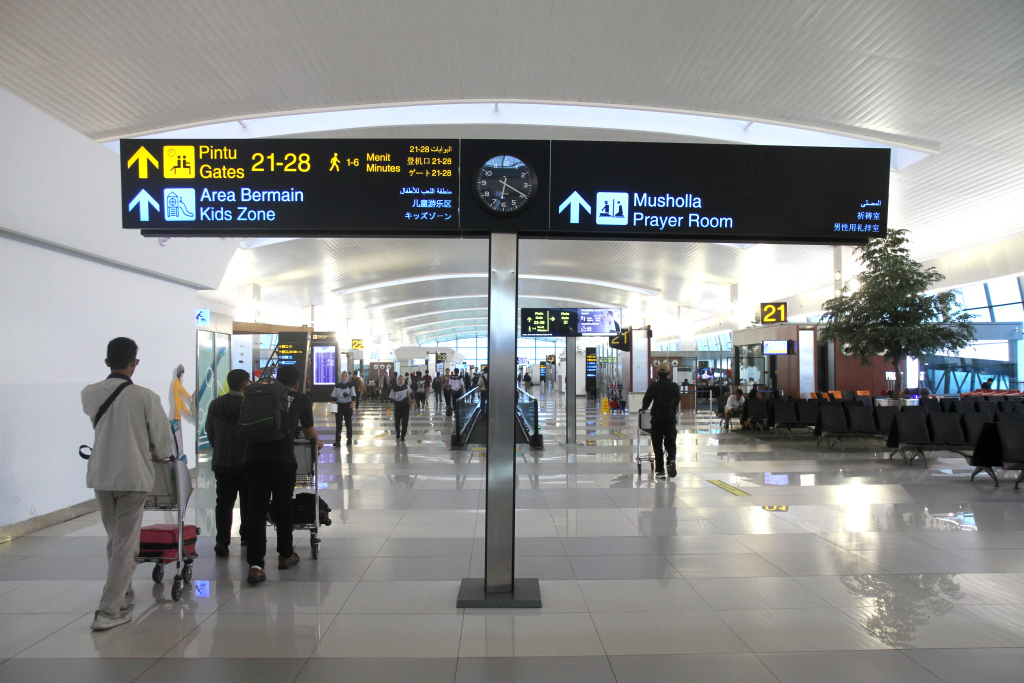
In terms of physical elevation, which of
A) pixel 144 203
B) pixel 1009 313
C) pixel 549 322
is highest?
pixel 1009 313

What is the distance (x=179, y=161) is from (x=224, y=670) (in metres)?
3.51

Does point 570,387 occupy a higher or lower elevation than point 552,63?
lower

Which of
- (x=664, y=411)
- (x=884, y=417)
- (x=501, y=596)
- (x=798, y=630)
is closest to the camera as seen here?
(x=798, y=630)

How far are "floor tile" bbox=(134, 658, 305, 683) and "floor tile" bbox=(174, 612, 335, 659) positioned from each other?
7 centimetres

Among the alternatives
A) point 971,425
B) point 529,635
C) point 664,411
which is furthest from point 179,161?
point 971,425

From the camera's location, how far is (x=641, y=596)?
15.4 feet

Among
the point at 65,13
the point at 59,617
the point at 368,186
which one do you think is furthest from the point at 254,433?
the point at 65,13

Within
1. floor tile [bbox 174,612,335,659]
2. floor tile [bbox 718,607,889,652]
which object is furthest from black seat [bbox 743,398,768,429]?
floor tile [bbox 174,612,335,659]

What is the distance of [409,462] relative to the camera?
1180 cm

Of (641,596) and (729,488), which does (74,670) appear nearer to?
(641,596)

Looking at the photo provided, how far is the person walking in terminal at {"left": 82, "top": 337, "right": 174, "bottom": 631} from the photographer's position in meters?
4.10

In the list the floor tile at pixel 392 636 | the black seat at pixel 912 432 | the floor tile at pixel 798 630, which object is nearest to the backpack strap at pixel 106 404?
the floor tile at pixel 392 636

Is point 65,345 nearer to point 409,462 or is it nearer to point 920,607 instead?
point 409,462

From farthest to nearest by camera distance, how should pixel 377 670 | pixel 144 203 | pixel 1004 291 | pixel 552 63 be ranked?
pixel 1004 291 < pixel 552 63 < pixel 144 203 < pixel 377 670
